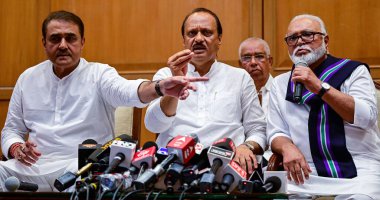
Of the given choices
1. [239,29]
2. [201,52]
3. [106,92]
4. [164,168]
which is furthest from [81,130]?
[239,29]

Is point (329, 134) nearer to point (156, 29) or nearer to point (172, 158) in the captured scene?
point (172, 158)

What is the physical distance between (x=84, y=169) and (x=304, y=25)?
156cm

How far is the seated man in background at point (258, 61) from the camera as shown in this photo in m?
3.76

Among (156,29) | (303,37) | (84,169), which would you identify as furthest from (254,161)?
(156,29)

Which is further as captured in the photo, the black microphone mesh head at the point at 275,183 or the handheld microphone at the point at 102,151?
the handheld microphone at the point at 102,151

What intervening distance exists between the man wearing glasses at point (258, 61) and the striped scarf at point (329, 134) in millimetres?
984

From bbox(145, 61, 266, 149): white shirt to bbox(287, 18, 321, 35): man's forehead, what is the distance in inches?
A: 15.1

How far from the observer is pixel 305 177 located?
246 centimetres

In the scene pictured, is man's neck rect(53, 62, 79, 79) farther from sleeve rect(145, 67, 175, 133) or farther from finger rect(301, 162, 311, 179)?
finger rect(301, 162, 311, 179)

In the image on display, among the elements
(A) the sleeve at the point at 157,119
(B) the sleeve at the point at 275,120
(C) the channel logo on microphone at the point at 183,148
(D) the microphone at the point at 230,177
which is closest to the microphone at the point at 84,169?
(C) the channel logo on microphone at the point at 183,148

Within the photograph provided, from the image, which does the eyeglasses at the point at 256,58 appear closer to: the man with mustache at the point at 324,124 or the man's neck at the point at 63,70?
the man with mustache at the point at 324,124

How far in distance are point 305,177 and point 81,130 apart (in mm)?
1230

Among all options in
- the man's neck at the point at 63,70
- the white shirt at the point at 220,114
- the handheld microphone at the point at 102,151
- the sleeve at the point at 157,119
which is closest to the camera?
the handheld microphone at the point at 102,151

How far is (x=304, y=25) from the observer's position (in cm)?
282
